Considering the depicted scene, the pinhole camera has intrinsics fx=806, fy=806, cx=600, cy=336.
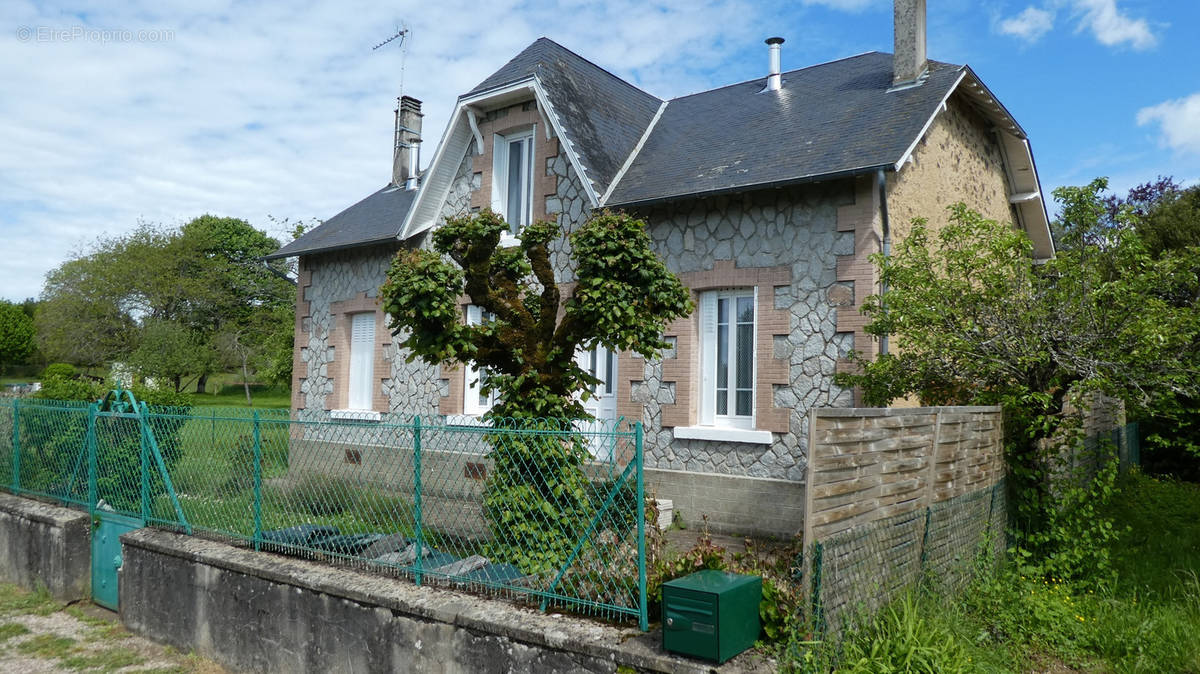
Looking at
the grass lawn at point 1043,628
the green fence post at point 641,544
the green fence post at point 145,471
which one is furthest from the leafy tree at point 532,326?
the green fence post at point 145,471

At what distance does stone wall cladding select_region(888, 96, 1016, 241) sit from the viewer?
9250 millimetres

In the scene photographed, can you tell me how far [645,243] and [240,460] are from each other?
3829 millimetres

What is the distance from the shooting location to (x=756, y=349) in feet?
30.4

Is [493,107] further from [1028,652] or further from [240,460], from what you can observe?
[1028,652]

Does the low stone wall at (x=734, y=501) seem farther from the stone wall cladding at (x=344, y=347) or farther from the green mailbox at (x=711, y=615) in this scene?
the green mailbox at (x=711, y=615)

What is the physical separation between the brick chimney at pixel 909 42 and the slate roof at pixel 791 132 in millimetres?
205

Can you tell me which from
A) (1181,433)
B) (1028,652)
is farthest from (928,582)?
(1181,433)

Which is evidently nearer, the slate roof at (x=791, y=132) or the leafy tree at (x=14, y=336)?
the slate roof at (x=791, y=132)

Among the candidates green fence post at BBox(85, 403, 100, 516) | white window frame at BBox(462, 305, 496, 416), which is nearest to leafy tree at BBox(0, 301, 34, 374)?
white window frame at BBox(462, 305, 496, 416)

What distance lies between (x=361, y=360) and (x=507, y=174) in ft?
14.2

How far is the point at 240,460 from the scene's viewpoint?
22.2ft

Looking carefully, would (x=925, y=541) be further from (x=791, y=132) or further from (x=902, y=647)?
(x=791, y=132)

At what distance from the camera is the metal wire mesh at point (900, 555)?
4.20m

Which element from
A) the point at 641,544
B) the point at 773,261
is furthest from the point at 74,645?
the point at 773,261
